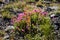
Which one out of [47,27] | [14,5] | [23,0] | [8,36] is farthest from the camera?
[23,0]

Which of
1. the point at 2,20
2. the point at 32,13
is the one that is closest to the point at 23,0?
the point at 2,20

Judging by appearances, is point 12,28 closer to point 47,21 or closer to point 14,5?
point 47,21

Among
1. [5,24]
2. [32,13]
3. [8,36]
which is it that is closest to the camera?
[8,36]

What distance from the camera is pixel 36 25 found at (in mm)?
10641

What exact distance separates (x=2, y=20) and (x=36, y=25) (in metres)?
2.66

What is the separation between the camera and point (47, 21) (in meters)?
10.1

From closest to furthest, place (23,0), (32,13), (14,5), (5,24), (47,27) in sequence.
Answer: (47,27) < (32,13) < (5,24) < (14,5) < (23,0)

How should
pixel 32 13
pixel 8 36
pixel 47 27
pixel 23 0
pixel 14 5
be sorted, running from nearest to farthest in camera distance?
pixel 47 27 < pixel 8 36 < pixel 32 13 < pixel 14 5 < pixel 23 0

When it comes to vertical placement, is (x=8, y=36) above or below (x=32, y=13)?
below

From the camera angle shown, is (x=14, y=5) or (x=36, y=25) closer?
(x=36, y=25)

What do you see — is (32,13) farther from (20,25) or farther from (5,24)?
(5,24)

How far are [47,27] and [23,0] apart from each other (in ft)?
24.9

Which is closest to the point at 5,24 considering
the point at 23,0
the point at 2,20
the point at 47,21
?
the point at 2,20

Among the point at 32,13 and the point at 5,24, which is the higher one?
the point at 32,13
